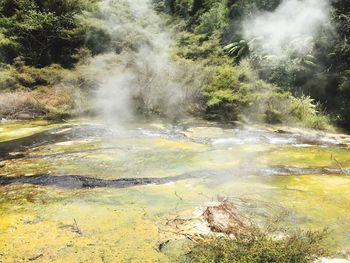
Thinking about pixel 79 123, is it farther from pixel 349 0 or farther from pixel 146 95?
pixel 349 0

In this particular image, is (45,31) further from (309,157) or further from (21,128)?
(309,157)

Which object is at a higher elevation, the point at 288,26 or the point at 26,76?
the point at 288,26

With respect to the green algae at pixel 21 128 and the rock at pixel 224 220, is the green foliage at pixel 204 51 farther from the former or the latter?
the rock at pixel 224 220

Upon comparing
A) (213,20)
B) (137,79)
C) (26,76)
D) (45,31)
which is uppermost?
(213,20)

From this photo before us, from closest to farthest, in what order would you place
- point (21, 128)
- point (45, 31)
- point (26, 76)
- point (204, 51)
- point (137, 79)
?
point (21, 128)
point (137, 79)
point (26, 76)
point (204, 51)
point (45, 31)

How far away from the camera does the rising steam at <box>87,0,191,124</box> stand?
68.7 feet

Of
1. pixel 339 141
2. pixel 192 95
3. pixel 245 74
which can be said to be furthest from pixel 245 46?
pixel 339 141

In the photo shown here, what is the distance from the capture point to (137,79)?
70.2ft

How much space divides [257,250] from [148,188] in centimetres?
440

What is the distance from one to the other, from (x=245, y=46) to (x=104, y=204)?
1625 centimetres

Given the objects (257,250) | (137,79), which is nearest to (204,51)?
(137,79)

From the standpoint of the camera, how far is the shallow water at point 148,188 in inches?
278

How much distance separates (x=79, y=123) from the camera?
735 inches

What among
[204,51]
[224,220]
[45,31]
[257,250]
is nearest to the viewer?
[257,250]
